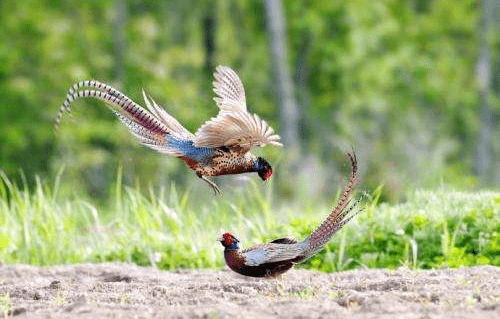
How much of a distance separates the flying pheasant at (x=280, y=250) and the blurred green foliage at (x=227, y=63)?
1426 centimetres

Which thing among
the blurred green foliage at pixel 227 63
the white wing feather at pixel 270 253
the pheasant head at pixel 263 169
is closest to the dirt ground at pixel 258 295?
the white wing feather at pixel 270 253

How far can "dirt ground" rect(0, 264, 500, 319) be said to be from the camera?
5.04 metres

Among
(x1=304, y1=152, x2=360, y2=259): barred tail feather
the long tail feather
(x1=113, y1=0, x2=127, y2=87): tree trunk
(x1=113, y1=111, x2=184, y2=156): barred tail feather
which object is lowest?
(x1=304, y1=152, x2=360, y2=259): barred tail feather

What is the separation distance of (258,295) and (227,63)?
65.8 ft

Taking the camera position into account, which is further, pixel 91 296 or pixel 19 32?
pixel 19 32

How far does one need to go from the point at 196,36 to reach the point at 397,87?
5367 mm

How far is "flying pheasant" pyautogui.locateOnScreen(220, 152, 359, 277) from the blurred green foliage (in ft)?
46.8

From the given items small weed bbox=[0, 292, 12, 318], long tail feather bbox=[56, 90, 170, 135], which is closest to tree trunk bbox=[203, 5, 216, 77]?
long tail feather bbox=[56, 90, 170, 135]

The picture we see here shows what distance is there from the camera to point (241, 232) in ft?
28.6

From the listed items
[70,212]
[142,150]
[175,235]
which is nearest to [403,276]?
[175,235]

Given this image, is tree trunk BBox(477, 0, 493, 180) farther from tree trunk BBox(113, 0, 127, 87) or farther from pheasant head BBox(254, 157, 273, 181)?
pheasant head BBox(254, 157, 273, 181)

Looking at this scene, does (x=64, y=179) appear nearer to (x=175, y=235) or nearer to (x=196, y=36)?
(x=196, y=36)

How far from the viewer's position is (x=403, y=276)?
6.50 metres

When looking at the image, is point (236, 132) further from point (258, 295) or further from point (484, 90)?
point (484, 90)
